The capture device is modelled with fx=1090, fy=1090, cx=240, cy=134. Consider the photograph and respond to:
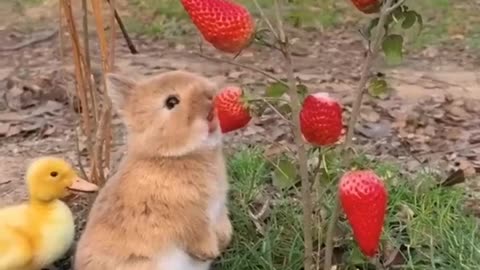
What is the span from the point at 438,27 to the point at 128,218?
4.26 m

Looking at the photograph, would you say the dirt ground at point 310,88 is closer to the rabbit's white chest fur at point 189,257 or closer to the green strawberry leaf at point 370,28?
the rabbit's white chest fur at point 189,257

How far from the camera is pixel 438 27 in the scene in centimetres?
633

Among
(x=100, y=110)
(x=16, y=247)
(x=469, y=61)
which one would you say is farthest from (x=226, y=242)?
(x=469, y=61)

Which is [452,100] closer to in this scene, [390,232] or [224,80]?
[224,80]

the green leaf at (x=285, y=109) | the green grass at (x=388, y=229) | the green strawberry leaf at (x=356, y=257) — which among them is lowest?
the green grass at (x=388, y=229)

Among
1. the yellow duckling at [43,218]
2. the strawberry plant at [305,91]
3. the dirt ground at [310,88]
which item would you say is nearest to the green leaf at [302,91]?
the strawberry plant at [305,91]

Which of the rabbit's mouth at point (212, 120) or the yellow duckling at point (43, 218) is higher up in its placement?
the rabbit's mouth at point (212, 120)

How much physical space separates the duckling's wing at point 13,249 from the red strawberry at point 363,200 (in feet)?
2.69

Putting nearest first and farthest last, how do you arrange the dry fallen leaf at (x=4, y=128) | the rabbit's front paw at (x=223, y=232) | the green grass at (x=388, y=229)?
1. the rabbit's front paw at (x=223, y=232)
2. the green grass at (x=388, y=229)
3. the dry fallen leaf at (x=4, y=128)

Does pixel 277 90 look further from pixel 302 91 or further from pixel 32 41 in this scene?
pixel 32 41

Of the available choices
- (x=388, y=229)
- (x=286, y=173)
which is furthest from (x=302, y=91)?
(x=388, y=229)

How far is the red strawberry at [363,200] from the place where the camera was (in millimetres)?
2203

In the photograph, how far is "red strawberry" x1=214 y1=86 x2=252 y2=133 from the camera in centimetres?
234

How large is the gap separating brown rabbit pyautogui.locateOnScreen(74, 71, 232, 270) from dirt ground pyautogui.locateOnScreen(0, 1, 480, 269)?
908mm
